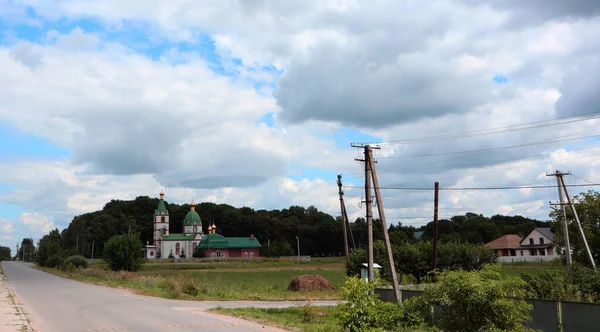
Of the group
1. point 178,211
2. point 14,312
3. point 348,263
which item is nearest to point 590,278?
point 348,263

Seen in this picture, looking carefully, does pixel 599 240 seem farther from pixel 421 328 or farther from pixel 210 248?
pixel 210 248

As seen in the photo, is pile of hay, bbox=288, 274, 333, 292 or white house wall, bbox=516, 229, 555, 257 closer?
pile of hay, bbox=288, 274, 333, 292

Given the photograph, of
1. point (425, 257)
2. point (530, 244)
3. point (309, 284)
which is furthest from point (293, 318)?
point (530, 244)

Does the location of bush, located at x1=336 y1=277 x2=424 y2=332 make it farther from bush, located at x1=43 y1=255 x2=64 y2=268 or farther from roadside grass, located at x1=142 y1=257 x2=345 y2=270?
bush, located at x1=43 y1=255 x2=64 y2=268

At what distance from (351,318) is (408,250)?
2451 centimetres

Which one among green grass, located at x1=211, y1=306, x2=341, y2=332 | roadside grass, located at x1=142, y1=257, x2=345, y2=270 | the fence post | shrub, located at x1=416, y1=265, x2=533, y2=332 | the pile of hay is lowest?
A: roadside grass, located at x1=142, y1=257, x2=345, y2=270

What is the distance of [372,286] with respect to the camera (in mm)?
11602

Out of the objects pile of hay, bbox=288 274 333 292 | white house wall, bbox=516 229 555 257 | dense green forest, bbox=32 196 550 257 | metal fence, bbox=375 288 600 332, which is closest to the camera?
metal fence, bbox=375 288 600 332

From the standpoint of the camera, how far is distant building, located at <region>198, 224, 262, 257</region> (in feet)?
423

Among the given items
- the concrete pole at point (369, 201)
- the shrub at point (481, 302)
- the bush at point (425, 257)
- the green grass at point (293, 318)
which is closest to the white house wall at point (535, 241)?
the bush at point (425, 257)

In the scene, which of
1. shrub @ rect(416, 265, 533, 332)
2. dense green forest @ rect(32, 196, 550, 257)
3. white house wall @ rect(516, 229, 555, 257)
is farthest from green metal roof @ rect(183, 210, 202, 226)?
shrub @ rect(416, 265, 533, 332)

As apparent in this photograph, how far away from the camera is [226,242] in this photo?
13188cm

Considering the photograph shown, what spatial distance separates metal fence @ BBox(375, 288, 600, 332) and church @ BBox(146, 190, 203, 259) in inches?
4932

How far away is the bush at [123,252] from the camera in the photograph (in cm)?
5456
